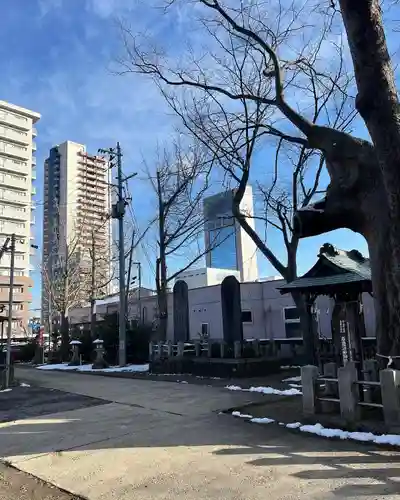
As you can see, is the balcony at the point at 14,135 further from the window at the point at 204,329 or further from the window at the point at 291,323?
the window at the point at 291,323

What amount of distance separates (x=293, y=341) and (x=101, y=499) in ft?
56.0

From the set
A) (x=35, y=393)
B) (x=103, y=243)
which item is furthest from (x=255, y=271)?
(x=35, y=393)

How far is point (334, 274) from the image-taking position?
10938 mm

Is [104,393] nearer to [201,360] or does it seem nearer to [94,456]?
[201,360]

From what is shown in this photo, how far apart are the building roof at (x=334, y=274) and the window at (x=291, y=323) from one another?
30.6 ft

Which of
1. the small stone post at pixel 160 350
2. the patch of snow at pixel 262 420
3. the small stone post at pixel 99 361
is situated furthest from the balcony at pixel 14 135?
the patch of snow at pixel 262 420

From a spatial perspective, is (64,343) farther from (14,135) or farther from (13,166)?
(14,135)

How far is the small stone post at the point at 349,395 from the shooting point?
22.0ft

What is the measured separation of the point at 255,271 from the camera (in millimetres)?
38938

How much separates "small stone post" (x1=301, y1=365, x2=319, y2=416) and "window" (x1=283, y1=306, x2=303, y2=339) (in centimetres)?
1357

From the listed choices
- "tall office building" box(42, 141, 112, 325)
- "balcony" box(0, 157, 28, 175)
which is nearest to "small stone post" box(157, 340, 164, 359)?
"tall office building" box(42, 141, 112, 325)

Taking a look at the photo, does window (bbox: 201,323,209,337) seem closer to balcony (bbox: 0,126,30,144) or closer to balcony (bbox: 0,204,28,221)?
balcony (bbox: 0,204,28,221)

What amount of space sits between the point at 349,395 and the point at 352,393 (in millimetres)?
59

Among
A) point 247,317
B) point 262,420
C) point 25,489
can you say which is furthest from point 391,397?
point 247,317
